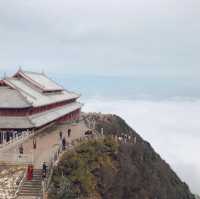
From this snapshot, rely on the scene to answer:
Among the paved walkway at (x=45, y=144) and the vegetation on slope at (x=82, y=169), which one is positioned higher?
the paved walkway at (x=45, y=144)

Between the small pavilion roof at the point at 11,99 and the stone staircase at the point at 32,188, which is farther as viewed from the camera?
the small pavilion roof at the point at 11,99

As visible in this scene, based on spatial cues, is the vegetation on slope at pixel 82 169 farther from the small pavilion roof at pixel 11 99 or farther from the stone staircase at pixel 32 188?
the small pavilion roof at pixel 11 99

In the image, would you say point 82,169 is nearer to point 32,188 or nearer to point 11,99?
point 32,188

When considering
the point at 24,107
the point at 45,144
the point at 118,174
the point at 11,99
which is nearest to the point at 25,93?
the point at 11,99

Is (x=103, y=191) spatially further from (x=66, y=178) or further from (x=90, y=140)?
(x=90, y=140)

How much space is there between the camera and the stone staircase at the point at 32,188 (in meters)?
36.0

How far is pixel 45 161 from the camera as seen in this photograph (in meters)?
41.7

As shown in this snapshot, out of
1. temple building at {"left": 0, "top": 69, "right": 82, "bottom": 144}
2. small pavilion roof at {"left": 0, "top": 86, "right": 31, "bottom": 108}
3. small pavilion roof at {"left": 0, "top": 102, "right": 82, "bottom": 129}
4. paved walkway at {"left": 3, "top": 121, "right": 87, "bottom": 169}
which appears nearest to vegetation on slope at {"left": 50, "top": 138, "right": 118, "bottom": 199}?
paved walkway at {"left": 3, "top": 121, "right": 87, "bottom": 169}

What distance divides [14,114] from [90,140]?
10.9 metres

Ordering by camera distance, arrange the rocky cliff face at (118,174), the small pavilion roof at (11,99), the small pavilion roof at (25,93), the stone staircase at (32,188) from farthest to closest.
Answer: the small pavilion roof at (25,93) < the small pavilion roof at (11,99) < the rocky cliff face at (118,174) < the stone staircase at (32,188)

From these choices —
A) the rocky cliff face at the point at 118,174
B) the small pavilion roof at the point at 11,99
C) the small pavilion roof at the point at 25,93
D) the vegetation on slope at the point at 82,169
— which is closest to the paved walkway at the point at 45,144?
the vegetation on slope at the point at 82,169

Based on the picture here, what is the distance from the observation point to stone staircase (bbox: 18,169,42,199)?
36000 millimetres

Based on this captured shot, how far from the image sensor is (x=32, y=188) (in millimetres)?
36844

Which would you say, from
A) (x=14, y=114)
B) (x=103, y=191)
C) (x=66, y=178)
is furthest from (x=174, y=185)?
(x=66, y=178)
